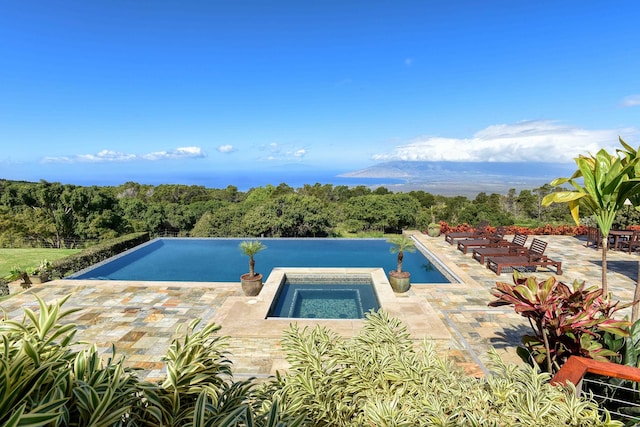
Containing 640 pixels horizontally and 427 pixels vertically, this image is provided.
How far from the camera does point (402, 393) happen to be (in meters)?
2.24

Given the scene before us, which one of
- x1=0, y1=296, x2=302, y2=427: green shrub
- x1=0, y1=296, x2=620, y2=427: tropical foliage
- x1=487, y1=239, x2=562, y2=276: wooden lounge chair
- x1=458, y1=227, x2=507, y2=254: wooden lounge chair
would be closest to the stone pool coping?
x1=0, y1=296, x2=620, y2=427: tropical foliage

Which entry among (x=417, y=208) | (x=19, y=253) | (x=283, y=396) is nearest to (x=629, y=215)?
(x=417, y=208)

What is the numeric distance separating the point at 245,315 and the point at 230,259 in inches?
292

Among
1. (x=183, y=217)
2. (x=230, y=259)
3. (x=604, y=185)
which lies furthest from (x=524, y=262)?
(x=183, y=217)

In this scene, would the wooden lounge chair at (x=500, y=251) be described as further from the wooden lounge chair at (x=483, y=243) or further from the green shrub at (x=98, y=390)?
the green shrub at (x=98, y=390)

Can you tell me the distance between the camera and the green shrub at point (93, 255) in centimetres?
1079

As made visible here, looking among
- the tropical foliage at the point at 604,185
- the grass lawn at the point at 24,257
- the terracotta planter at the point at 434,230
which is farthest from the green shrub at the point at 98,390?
the terracotta planter at the point at 434,230

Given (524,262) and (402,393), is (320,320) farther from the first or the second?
(524,262)

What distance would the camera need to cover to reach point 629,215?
1526cm

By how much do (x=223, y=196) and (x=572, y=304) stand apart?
42201 millimetres

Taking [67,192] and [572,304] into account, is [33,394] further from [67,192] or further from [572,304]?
[67,192]

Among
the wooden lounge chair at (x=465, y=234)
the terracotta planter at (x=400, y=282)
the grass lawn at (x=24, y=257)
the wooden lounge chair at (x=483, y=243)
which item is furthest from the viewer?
the wooden lounge chair at (x=465, y=234)

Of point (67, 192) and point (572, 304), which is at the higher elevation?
point (67, 192)

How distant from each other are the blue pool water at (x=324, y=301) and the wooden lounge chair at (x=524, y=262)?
4.42 m
